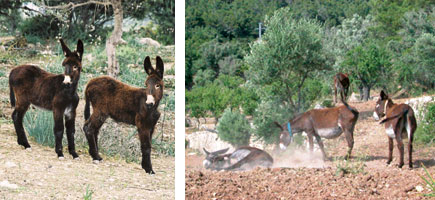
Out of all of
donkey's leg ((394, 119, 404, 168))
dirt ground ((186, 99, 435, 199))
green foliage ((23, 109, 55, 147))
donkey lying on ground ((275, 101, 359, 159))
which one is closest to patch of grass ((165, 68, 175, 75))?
green foliage ((23, 109, 55, 147))

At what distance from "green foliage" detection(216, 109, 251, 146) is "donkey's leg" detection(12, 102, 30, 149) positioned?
9.77 feet

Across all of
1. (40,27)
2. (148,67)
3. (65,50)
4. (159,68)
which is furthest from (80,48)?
(159,68)

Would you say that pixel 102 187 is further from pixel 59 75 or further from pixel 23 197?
pixel 59 75

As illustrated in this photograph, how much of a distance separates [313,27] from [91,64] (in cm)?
305

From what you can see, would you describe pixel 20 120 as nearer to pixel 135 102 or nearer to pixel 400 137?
pixel 135 102

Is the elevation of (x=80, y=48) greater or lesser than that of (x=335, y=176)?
greater

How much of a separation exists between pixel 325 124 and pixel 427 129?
1194 mm

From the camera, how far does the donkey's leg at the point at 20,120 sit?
20.3 feet

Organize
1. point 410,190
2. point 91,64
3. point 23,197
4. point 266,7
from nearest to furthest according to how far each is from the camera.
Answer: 1. point 23,197
2. point 91,64
3. point 410,190
4. point 266,7

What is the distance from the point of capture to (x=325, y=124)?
7746 mm

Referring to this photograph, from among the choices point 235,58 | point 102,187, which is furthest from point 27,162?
point 235,58

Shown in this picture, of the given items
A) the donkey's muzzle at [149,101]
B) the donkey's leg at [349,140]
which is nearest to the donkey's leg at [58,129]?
the donkey's muzzle at [149,101]

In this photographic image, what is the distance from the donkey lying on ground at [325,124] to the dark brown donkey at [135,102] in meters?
2.19

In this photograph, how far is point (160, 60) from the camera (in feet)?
21.3
